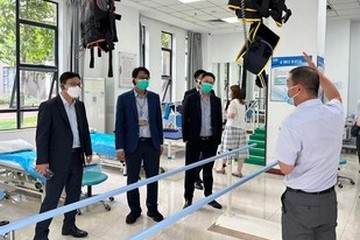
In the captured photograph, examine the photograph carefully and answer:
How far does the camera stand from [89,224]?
3662mm

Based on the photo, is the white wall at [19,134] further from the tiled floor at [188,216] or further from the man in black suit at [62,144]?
→ the man in black suit at [62,144]

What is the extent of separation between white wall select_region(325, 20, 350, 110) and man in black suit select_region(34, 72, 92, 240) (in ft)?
24.8

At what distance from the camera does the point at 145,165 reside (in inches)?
146

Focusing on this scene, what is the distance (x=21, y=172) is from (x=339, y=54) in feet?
26.3

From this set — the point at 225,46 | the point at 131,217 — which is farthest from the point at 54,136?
the point at 225,46

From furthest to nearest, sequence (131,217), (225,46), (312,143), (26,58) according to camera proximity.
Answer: (225,46)
(26,58)
(131,217)
(312,143)

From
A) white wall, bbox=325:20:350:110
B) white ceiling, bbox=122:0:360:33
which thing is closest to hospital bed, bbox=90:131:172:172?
white ceiling, bbox=122:0:360:33

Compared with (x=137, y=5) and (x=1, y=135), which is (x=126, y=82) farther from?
(x=1, y=135)

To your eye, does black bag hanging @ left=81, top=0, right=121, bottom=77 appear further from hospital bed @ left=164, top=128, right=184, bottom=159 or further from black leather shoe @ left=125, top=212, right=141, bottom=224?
hospital bed @ left=164, top=128, right=184, bottom=159

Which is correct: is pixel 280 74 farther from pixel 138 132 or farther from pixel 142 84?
pixel 138 132

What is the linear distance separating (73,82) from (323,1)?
4.59m

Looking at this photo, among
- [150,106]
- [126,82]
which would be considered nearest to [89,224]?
[150,106]

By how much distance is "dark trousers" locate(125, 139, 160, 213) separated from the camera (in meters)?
3.58

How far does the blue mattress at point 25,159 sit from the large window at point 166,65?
6.21 m
